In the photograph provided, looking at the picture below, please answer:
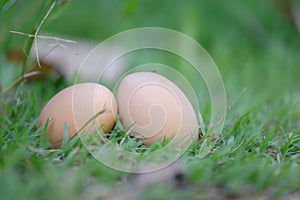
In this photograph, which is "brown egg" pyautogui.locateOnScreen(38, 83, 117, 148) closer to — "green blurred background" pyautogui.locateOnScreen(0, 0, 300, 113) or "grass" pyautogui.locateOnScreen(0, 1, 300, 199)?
"grass" pyautogui.locateOnScreen(0, 1, 300, 199)

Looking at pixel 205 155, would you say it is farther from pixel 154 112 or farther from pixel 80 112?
pixel 80 112

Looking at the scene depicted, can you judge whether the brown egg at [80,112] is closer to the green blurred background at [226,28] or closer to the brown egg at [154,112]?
the brown egg at [154,112]

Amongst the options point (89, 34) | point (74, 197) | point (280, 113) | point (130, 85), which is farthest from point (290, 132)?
point (89, 34)

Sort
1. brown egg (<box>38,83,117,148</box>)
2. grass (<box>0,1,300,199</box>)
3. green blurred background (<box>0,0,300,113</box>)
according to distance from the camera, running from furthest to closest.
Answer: green blurred background (<box>0,0,300,113</box>), brown egg (<box>38,83,117,148</box>), grass (<box>0,1,300,199</box>)

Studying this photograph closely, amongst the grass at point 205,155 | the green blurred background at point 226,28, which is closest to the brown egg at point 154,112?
the grass at point 205,155

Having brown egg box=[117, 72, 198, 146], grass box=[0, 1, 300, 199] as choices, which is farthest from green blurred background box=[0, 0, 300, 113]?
brown egg box=[117, 72, 198, 146]

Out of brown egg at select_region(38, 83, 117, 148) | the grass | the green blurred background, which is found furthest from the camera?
the green blurred background

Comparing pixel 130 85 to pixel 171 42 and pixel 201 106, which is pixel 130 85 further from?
pixel 171 42
